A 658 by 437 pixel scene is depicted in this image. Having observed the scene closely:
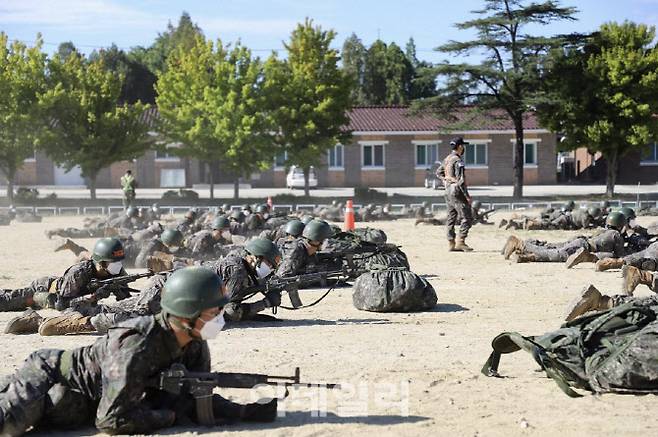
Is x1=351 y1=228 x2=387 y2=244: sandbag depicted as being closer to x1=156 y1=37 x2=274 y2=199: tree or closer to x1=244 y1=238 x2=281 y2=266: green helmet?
x1=244 y1=238 x2=281 y2=266: green helmet

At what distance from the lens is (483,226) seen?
27781 mm

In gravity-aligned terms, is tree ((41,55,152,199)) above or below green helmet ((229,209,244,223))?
above

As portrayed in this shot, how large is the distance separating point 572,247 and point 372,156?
1510 inches

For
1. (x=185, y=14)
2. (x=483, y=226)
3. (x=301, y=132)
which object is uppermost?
(x=185, y=14)

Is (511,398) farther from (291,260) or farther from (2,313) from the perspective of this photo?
(2,313)

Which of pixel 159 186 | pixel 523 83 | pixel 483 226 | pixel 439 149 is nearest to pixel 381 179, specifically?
pixel 439 149

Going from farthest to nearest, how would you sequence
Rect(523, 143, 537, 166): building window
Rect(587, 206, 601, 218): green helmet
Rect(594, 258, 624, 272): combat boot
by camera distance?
1. Rect(523, 143, 537, 166): building window
2. Rect(587, 206, 601, 218): green helmet
3. Rect(594, 258, 624, 272): combat boot

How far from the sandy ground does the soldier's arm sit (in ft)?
1.20

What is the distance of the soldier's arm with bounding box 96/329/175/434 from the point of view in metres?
6.29

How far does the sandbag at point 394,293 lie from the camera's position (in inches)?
473

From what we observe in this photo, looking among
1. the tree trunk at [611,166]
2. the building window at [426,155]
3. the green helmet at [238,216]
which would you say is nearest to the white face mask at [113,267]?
the green helmet at [238,216]

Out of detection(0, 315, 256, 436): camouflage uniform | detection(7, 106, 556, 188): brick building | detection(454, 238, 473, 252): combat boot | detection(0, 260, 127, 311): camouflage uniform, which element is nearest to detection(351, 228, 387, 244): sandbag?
detection(454, 238, 473, 252): combat boot

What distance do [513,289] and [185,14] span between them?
96999mm

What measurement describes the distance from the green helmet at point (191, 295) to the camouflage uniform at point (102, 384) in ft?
0.54
